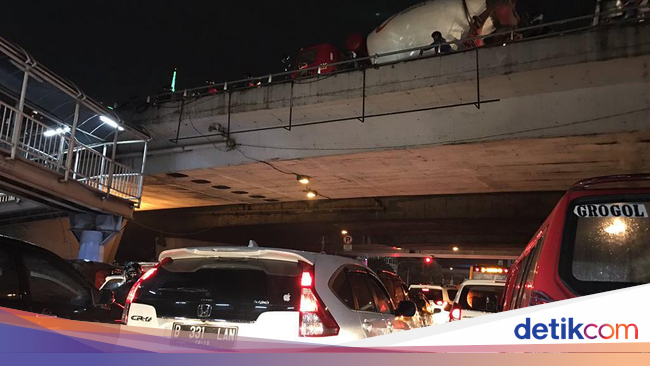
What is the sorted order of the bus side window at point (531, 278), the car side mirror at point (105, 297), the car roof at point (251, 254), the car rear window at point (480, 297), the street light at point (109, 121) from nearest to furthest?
the bus side window at point (531, 278) < the car roof at point (251, 254) < the car side mirror at point (105, 297) < the car rear window at point (480, 297) < the street light at point (109, 121)

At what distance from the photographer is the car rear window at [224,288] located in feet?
13.2

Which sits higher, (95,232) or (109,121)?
(109,121)

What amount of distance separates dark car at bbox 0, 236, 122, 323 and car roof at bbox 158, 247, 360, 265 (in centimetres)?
156

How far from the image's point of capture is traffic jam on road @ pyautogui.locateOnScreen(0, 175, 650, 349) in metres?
3.29

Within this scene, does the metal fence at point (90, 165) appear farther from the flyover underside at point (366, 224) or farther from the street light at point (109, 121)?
the flyover underside at point (366, 224)

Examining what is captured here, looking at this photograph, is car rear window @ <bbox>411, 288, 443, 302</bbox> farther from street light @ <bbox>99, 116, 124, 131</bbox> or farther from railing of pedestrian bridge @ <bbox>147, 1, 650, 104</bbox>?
street light @ <bbox>99, 116, 124, 131</bbox>

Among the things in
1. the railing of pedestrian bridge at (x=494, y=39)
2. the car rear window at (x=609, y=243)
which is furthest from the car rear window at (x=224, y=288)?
the railing of pedestrian bridge at (x=494, y=39)

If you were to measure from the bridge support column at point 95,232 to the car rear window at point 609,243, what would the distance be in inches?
513

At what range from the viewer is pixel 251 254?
172 inches

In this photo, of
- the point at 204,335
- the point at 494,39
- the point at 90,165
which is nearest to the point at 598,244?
the point at 204,335

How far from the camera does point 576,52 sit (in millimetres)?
9914

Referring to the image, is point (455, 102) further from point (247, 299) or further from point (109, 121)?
point (247, 299)

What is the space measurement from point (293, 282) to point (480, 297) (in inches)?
296

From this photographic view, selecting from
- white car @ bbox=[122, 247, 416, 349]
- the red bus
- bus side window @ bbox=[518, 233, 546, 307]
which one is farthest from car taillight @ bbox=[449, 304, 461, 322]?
the red bus
